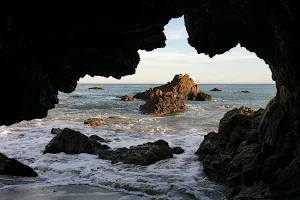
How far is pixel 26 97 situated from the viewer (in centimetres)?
630

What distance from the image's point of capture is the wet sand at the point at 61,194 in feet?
25.3

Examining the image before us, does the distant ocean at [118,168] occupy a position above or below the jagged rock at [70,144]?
below

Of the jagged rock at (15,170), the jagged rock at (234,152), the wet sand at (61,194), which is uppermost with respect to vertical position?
the jagged rock at (234,152)

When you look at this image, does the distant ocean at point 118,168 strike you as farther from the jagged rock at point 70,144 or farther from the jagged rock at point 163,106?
the jagged rock at point 163,106

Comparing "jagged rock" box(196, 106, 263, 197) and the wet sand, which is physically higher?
"jagged rock" box(196, 106, 263, 197)

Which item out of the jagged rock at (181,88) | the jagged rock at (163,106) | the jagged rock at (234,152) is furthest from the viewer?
the jagged rock at (181,88)

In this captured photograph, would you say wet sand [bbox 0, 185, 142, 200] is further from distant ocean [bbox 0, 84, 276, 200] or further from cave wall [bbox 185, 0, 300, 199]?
cave wall [bbox 185, 0, 300, 199]

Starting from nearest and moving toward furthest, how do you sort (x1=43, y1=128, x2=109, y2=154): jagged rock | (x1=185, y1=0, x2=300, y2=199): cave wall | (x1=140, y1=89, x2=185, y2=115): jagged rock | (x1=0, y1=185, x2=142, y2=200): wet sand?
(x1=185, y1=0, x2=300, y2=199): cave wall → (x1=0, y1=185, x2=142, y2=200): wet sand → (x1=43, y1=128, x2=109, y2=154): jagged rock → (x1=140, y1=89, x2=185, y2=115): jagged rock

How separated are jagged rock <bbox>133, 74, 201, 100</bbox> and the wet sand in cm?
3781

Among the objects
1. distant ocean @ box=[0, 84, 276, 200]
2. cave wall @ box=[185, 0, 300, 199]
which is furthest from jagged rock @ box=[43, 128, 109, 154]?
cave wall @ box=[185, 0, 300, 199]

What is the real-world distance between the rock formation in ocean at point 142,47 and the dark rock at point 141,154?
3.75 metres

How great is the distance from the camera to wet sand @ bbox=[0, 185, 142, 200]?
770 centimetres

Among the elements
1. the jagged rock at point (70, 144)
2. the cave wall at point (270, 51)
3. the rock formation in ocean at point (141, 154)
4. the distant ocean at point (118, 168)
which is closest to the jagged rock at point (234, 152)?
the cave wall at point (270, 51)

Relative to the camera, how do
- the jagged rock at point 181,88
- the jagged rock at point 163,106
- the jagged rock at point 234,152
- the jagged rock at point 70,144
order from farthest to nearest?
the jagged rock at point 181,88 → the jagged rock at point 163,106 → the jagged rock at point 70,144 → the jagged rock at point 234,152
